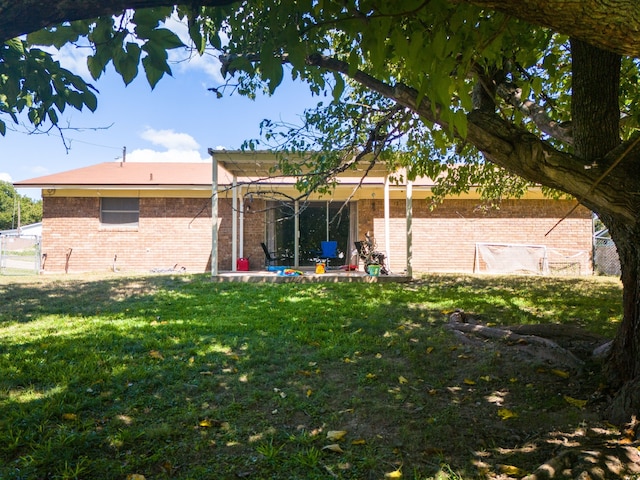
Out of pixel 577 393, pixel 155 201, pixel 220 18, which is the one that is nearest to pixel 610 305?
pixel 577 393

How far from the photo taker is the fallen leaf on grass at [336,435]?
2.70 metres

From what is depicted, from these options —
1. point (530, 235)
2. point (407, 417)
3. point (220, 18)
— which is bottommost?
point (407, 417)

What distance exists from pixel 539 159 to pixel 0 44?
2881 millimetres

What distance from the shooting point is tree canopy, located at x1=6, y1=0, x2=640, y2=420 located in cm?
141

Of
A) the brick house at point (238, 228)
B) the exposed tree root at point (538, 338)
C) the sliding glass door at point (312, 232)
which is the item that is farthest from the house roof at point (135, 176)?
the exposed tree root at point (538, 338)

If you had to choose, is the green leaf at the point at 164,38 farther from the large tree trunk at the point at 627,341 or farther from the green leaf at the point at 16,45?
the large tree trunk at the point at 627,341

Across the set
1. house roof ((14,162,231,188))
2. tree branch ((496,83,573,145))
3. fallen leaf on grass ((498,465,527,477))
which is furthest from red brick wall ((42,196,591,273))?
fallen leaf on grass ((498,465,527,477))

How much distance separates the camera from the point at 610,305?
694 centimetres

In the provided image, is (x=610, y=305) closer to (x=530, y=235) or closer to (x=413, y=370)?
(x=413, y=370)

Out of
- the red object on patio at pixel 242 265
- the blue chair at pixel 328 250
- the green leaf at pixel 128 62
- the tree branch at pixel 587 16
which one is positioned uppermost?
the green leaf at pixel 128 62

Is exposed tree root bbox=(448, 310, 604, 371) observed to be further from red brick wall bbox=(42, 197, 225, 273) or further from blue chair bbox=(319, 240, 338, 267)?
red brick wall bbox=(42, 197, 225, 273)

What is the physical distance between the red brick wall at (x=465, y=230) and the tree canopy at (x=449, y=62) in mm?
10041

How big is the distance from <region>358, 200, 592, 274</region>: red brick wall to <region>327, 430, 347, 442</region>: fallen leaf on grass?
12183 mm

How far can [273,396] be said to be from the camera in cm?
336
